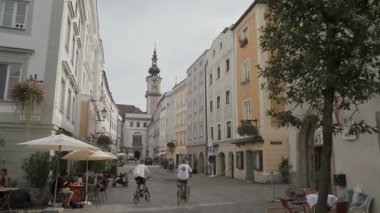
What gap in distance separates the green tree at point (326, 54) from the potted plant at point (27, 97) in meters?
11.2

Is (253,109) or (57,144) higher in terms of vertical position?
(253,109)

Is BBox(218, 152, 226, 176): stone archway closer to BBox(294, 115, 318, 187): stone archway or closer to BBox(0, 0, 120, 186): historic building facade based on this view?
BBox(294, 115, 318, 187): stone archway

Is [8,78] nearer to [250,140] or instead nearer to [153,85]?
[250,140]

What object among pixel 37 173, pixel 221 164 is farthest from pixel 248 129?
pixel 37 173

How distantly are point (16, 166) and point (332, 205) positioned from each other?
488 inches

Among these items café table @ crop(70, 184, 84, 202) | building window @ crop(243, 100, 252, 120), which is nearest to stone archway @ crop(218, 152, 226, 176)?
building window @ crop(243, 100, 252, 120)

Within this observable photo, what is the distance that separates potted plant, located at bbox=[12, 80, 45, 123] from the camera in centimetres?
1517

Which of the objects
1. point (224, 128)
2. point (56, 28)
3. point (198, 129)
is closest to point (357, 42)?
point (56, 28)

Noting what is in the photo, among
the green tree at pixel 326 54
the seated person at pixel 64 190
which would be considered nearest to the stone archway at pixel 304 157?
→ the green tree at pixel 326 54

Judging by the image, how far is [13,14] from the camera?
55.4ft

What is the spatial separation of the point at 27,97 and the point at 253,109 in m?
19.4

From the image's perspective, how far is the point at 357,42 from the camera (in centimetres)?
644

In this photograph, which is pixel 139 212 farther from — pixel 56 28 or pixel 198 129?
pixel 198 129

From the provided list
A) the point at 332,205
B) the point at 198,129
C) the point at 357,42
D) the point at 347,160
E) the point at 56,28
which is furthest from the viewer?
the point at 198,129
